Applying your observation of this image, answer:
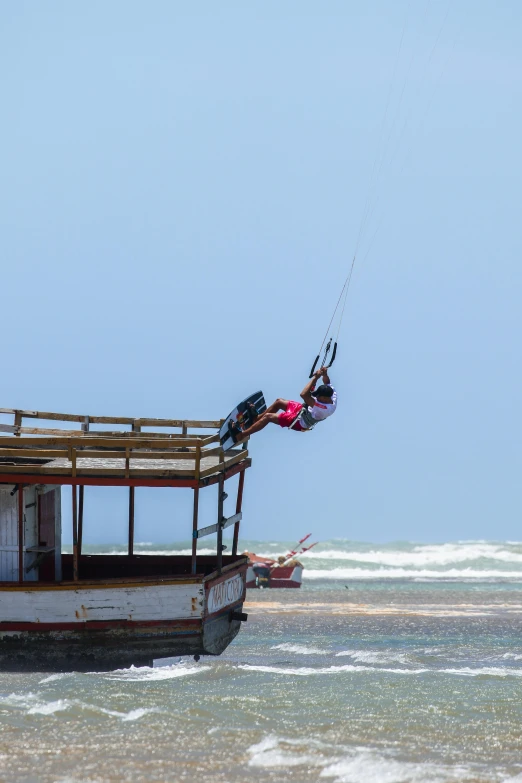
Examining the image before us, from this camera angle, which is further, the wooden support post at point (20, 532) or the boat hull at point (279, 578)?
the boat hull at point (279, 578)

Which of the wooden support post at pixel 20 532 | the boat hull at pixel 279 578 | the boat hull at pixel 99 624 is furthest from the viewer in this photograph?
the boat hull at pixel 279 578

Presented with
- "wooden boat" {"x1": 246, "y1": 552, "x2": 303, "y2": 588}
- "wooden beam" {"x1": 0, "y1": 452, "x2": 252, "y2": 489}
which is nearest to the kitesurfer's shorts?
"wooden beam" {"x1": 0, "y1": 452, "x2": 252, "y2": 489}

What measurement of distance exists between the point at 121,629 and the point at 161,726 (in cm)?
352

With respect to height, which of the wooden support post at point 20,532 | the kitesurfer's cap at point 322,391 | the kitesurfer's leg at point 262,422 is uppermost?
the kitesurfer's cap at point 322,391

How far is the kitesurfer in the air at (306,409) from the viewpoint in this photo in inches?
695

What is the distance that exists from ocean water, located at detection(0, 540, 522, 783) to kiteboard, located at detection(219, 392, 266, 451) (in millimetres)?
3590

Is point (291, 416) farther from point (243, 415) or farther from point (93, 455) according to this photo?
point (93, 455)

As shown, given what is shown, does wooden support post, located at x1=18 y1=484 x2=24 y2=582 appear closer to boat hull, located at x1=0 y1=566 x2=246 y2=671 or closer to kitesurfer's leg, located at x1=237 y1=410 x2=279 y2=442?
boat hull, located at x1=0 y1=566 x2=246 y2=671

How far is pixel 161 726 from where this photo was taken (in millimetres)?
13672

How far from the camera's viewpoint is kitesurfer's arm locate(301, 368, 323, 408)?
17.4 meters

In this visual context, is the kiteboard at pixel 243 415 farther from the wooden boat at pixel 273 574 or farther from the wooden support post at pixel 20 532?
the wooden boat at pixel 273 574

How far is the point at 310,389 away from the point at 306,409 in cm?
48

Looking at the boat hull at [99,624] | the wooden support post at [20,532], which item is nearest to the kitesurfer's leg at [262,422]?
the boat hull at [99,624]

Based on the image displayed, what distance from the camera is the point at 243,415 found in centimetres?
1872
